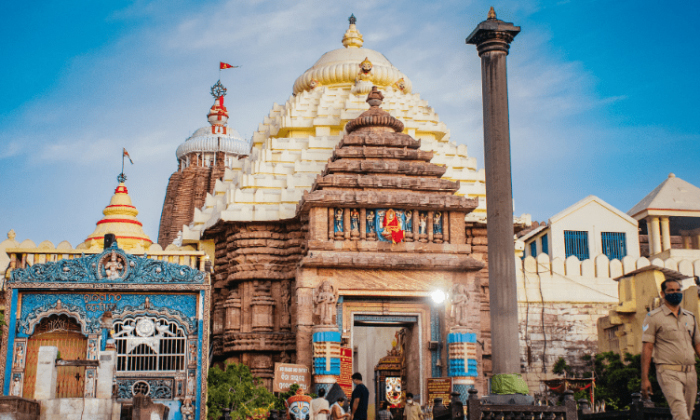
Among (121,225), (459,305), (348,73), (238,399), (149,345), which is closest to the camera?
(149,345)

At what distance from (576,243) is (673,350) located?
26241 millimetres

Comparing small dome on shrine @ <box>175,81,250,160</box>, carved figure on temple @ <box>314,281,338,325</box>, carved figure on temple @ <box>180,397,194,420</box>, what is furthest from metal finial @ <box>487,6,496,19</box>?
small dome on shrine @ <box>175,81,250,160</box>

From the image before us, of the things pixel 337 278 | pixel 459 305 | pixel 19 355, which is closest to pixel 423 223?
pixel 459 305

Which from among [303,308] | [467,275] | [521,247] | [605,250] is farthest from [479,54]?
[605,250]

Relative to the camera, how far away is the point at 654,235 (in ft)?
125

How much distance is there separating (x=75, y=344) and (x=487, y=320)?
39.2ft

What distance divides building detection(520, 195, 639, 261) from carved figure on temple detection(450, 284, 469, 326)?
13.8m

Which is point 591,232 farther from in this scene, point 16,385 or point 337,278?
point 16,385

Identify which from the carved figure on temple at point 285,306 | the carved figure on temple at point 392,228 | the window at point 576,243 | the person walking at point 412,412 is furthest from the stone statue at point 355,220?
the window at point 576,243

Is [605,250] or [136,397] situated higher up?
[605,250]

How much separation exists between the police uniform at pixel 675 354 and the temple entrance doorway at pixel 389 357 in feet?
40.9

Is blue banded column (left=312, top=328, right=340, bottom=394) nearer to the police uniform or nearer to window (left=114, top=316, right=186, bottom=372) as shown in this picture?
window (left=114, top=316, right=186, bottom=372)

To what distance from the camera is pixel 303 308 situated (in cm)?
2320

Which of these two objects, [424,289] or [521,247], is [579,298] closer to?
[521,247]
